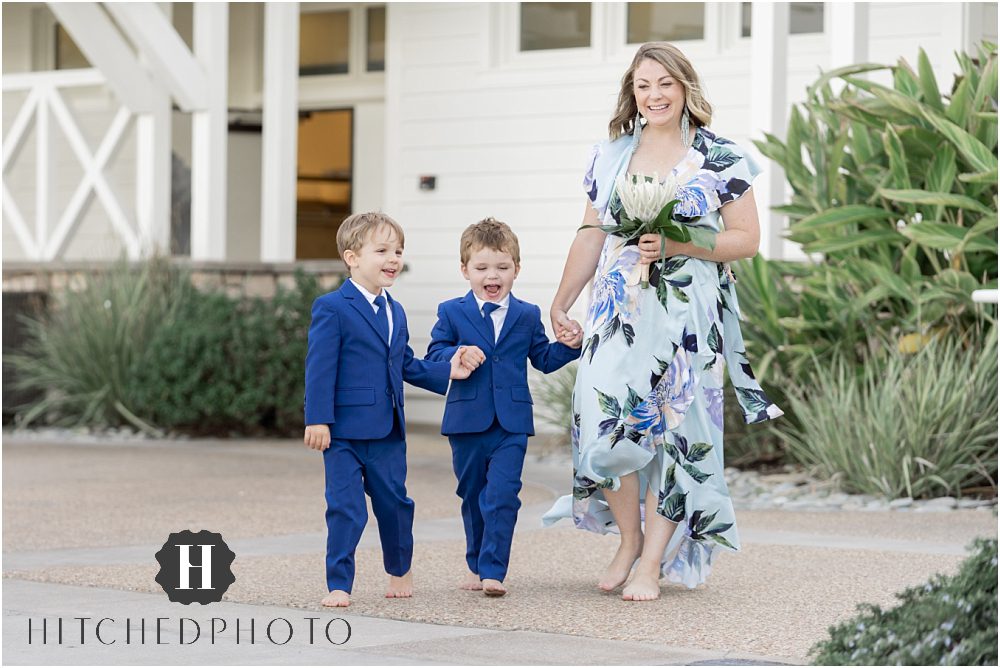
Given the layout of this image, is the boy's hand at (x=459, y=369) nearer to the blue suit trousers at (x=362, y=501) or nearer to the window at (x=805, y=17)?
the blue suit trousers at (x=362, y=501)

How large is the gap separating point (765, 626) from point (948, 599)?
1034 mm

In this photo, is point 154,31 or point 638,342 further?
point 154,31

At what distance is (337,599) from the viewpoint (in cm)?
480

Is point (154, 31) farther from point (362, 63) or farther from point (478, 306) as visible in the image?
point (478, 306)

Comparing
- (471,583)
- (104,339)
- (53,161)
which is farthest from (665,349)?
(53,161)

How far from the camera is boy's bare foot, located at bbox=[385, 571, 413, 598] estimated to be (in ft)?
16.4

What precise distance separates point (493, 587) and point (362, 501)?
18.8 inches

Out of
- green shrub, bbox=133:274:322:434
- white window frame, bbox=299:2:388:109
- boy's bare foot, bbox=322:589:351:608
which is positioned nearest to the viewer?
boy's bare foot, bbox=322:589:351:608

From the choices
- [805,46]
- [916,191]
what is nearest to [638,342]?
[916,191]

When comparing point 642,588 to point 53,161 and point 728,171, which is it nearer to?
point 728,171

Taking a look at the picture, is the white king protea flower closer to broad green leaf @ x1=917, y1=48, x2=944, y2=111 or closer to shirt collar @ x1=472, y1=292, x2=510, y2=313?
shirt collar @ x1=472, y1=292, x2=510, y2=313

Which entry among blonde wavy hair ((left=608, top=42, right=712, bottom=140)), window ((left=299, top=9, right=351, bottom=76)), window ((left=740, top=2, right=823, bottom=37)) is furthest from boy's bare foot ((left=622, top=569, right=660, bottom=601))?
window ((left=299, top=9, right=351, bottom=76))

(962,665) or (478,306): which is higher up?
(478,306)

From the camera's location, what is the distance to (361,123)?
46.2ft
